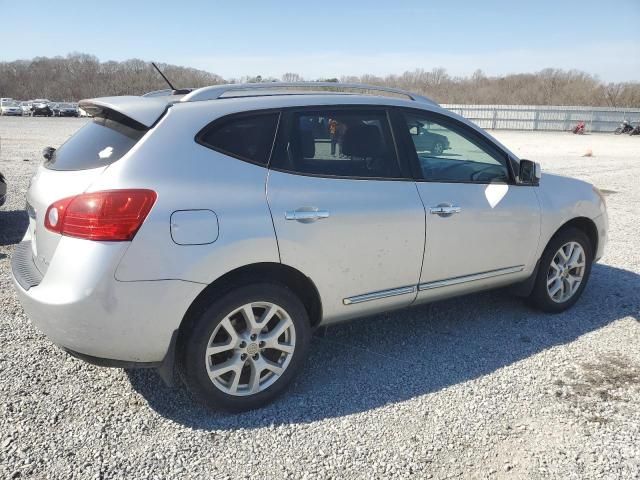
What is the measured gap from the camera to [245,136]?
2930 mm

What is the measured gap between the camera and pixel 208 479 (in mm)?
2463

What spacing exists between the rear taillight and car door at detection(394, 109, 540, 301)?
181cm

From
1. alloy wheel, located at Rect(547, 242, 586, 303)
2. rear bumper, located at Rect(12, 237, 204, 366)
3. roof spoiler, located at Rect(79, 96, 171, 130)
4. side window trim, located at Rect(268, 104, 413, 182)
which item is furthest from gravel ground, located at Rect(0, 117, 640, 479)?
roof spoiler, located at Rect(79, 96, 171, 130)

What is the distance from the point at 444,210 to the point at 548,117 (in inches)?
1789

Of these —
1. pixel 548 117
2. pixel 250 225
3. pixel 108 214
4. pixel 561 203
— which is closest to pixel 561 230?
pixel 561 203

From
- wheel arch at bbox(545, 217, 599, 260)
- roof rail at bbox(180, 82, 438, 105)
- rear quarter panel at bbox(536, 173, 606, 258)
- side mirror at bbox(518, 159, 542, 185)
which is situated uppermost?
roof rail at bbox(180, 82, 438, 105)

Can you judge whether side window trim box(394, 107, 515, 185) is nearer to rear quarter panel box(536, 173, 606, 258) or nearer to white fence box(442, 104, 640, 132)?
rear quarter panel box(536, 173, 606, 258)

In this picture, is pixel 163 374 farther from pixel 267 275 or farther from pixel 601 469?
pixel 601 469

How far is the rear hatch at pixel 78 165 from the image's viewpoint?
269 cm

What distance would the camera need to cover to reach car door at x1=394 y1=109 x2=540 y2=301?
11.6ft

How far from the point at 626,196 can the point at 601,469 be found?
32.3 ft

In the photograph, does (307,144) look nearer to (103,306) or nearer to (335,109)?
(335,109)

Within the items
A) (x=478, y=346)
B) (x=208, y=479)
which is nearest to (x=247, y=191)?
(x=208, y=479)

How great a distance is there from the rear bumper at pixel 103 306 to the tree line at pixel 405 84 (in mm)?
61601
